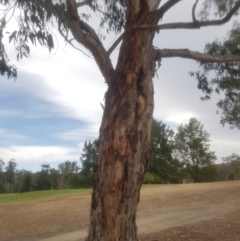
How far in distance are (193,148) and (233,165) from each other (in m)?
5.96

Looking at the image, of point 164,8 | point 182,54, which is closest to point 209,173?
point 182,54

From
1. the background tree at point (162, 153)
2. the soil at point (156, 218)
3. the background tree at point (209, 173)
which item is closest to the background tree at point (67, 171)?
the background tree at point (162, 153)

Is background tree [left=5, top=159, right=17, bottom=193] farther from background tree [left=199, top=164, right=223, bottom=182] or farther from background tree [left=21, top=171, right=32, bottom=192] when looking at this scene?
background tree [left=199, top=164, right=223, bottom=182]

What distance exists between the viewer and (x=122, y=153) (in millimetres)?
7066

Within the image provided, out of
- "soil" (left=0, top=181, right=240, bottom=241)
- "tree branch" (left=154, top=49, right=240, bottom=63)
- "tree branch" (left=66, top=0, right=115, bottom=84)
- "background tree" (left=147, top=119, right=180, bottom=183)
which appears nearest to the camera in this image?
"tree branch" (left=66, top=0, right=115, bottom=84)

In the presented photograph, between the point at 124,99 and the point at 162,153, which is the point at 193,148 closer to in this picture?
the point at 162,153

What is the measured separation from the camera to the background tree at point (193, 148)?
50.7 m

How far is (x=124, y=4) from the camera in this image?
11141 millimetres

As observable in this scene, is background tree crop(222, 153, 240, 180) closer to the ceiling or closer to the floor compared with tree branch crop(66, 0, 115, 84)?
closer to the ceiling

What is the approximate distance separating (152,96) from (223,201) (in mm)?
13402

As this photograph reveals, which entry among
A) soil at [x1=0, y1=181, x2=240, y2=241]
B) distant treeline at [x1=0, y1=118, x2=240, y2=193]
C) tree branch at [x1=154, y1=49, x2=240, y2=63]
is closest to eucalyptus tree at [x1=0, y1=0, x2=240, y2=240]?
tree branch at [x1=154, y1=49, x2=240, y2=63]

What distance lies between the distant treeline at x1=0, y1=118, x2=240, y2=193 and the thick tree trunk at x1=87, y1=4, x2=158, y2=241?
4093cm

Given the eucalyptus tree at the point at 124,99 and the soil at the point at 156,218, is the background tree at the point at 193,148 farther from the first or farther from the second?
the eucalyptus tree at the point at 124,99

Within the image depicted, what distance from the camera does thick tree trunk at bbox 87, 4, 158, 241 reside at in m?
6.98
